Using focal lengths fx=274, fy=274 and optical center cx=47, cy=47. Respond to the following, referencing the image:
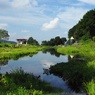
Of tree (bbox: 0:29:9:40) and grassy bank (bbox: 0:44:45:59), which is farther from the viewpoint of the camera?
tree (bbox: 0:29:9:40)

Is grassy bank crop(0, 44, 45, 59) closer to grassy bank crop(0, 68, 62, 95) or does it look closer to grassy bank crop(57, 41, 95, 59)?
grassy bank crop(57, 41, 95, 59)

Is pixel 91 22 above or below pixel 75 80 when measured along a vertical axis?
above

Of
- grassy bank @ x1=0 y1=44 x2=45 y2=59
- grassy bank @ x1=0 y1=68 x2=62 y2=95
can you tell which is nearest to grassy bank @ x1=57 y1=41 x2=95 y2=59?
grassy bank @ x1=0 y1=44 x2=45 y2=59

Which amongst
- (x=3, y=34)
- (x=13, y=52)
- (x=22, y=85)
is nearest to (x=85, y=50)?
(x=13, y=52)

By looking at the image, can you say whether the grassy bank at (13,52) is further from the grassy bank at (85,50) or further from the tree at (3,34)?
the tree at (3,34)

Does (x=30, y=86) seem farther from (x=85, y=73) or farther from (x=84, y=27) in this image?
(x=84, y=27)

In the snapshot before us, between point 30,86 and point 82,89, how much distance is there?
4.36 metres

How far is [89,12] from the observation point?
103m

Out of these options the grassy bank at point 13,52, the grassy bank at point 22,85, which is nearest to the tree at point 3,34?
the grassy bank at point 13,52

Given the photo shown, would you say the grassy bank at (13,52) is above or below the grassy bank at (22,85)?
above

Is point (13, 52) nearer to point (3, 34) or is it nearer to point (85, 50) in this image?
point (85, 50)

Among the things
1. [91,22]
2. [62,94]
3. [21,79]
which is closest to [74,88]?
[62,94]

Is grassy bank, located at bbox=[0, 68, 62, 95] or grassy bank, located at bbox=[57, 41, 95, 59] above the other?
grassy bank, located at bbox=[57, 41, 95, 59]

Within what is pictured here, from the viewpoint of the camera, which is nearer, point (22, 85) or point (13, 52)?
point (22, 85)
